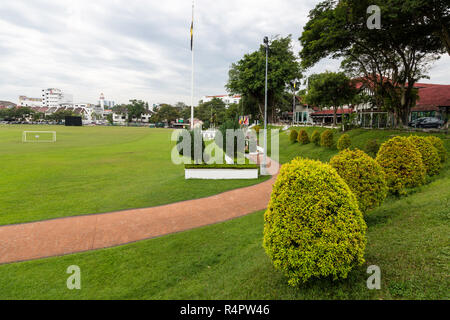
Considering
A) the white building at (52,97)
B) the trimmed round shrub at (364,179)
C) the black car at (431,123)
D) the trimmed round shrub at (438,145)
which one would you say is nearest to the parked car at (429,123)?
the black car at (431,123)

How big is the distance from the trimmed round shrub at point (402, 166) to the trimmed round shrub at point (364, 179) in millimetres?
1951

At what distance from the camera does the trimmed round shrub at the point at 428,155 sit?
29.9 ft

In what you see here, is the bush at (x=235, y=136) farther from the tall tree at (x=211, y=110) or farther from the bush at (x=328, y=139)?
the tall tree at (x=211, y=110)

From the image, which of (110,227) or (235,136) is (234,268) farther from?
(235,136)

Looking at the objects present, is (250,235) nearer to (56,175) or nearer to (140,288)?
(140,288)

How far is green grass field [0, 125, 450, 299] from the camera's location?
3688 mm

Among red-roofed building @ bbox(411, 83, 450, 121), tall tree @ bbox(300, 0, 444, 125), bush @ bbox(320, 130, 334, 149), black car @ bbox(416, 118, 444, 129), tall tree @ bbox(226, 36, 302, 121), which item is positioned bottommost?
bush @ bbox(320, 130, 334, 149)

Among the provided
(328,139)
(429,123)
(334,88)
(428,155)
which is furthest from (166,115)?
(428,155)

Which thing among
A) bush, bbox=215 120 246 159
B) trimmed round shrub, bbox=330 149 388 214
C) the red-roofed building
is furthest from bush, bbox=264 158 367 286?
the red-roofed building

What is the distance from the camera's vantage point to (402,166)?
295 inches

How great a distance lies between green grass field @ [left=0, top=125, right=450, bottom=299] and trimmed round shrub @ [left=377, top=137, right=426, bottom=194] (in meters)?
0.54

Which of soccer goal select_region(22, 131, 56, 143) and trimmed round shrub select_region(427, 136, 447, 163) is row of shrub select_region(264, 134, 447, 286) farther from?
soccer goal select_region(22, 131, 56, 143)

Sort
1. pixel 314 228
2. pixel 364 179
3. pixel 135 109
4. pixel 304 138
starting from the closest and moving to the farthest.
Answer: pixel 314 228 < pixel 364 179 < pixel 304 138 < pixel 135 109

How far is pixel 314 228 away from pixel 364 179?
9.66 feet
